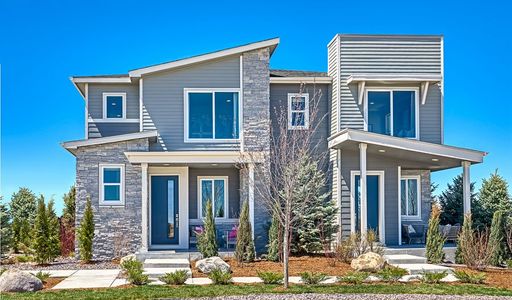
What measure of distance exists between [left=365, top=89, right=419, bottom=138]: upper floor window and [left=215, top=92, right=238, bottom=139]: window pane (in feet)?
14.7

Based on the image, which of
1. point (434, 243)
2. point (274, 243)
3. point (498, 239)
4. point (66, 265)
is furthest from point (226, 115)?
point (498, 239)

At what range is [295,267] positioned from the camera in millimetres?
16156

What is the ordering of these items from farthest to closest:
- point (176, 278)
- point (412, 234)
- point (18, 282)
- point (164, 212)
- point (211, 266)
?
point (412, 234) → point (164, 212) → point (211, 266) → point (176, 278) → point (18, 282)

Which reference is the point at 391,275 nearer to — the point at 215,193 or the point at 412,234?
the point at 412,234

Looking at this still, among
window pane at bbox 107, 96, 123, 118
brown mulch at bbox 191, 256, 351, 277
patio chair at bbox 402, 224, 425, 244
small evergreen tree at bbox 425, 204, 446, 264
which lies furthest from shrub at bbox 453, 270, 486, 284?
window pane at bbox 107, 96, 123, 118

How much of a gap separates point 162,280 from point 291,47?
11.3 m

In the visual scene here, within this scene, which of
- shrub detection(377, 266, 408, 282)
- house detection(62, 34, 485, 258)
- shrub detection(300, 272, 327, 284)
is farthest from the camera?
house detection(62, 34, 485, 258)

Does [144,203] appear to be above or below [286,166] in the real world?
below

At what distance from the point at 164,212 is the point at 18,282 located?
794 cm

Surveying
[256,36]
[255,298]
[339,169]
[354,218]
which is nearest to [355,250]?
[354,218]

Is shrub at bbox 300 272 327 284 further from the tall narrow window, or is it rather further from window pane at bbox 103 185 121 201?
window pane at bbox 103 185 121 201

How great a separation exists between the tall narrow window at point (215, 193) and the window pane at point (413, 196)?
21.5 feet

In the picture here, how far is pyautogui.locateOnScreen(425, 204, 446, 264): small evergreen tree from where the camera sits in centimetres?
1720

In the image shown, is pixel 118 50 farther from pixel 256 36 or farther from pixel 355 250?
pixel 355 250
